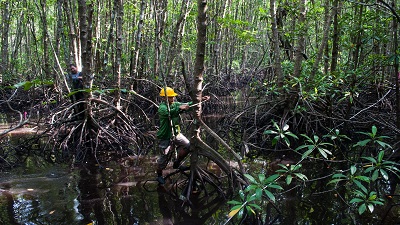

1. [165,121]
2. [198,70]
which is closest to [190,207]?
[165,121]

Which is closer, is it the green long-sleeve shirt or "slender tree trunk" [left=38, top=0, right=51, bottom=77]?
the green long-sleeve shirt

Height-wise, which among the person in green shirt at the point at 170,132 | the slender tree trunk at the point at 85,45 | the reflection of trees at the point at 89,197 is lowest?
the reflection of trees at the point at 89,197

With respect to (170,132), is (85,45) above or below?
above

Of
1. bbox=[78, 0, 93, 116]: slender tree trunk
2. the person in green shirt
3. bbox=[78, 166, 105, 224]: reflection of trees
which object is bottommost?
bbox=[78, 166, 105, 224]: reflection of trees

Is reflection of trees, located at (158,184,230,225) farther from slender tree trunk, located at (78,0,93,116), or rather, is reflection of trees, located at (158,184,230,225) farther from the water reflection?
slender tree trunk, located at (78,0,93,116)

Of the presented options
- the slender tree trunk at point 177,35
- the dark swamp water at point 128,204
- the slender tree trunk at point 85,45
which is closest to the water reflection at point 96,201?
the dark swamp water at point 128,204

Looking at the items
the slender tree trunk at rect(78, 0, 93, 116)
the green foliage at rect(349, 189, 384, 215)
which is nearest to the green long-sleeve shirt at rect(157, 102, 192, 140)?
the slender tree trunk at rect(78, 0, 93, 116)

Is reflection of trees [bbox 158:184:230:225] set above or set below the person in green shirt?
below

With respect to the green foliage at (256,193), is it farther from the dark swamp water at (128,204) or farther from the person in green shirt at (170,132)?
the person in green shirt at (170,132)

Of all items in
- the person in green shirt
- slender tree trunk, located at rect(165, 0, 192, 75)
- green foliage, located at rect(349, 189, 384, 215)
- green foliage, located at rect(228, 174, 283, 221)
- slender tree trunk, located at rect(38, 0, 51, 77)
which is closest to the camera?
green foliage, located at rect(228, 174, 283, 221)

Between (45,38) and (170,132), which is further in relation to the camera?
(45,38)

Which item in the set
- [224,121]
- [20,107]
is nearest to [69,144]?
[224,121]

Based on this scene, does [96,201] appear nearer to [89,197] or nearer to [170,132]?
[89,197]

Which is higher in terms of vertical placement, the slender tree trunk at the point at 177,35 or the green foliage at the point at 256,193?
the slender tree trunk at the point at 177,35
